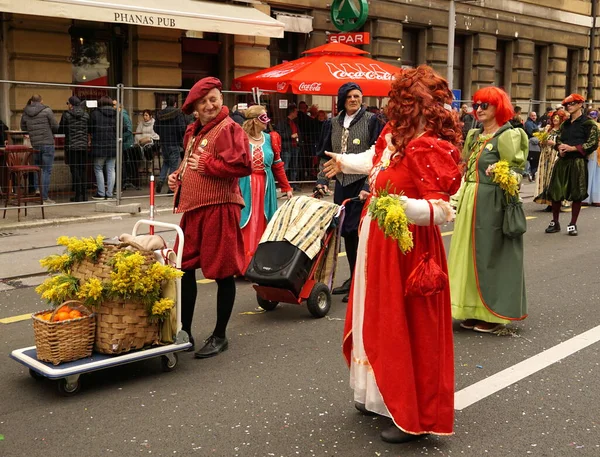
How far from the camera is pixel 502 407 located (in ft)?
16.3

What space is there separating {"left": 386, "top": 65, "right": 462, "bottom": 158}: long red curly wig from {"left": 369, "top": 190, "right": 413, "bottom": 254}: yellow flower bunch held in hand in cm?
35

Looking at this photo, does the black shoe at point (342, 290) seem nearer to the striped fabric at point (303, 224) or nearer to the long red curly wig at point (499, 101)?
the striped fabric at point (303, 224)

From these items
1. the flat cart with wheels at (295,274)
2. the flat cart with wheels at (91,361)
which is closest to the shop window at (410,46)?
the flat cart with wheels at (295,274)

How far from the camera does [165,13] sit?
14.8 meters

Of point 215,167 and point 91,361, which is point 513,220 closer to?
point 215,167

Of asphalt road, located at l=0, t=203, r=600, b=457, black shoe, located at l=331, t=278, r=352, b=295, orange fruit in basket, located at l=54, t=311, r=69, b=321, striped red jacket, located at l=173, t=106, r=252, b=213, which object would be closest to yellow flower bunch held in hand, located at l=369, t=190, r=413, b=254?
asphalt road, located at l=0, t=203, r=600, b=457

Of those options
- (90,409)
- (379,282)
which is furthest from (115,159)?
(379,282)

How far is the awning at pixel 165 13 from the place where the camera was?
13.1 metres

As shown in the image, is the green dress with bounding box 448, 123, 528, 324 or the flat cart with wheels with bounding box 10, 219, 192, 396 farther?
the green dress with bounding box 448, 123, 528, 324

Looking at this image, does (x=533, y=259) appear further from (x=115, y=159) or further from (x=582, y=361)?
(x=115, y=159)

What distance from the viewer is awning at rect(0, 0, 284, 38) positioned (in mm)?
13148

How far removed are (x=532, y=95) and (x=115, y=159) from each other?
20883 millimetres

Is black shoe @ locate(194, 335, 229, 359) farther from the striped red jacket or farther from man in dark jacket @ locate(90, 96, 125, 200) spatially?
man in dark jacket @ locate(90, 96, 125, 200)

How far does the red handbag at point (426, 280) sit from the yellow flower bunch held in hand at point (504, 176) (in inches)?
95.3
